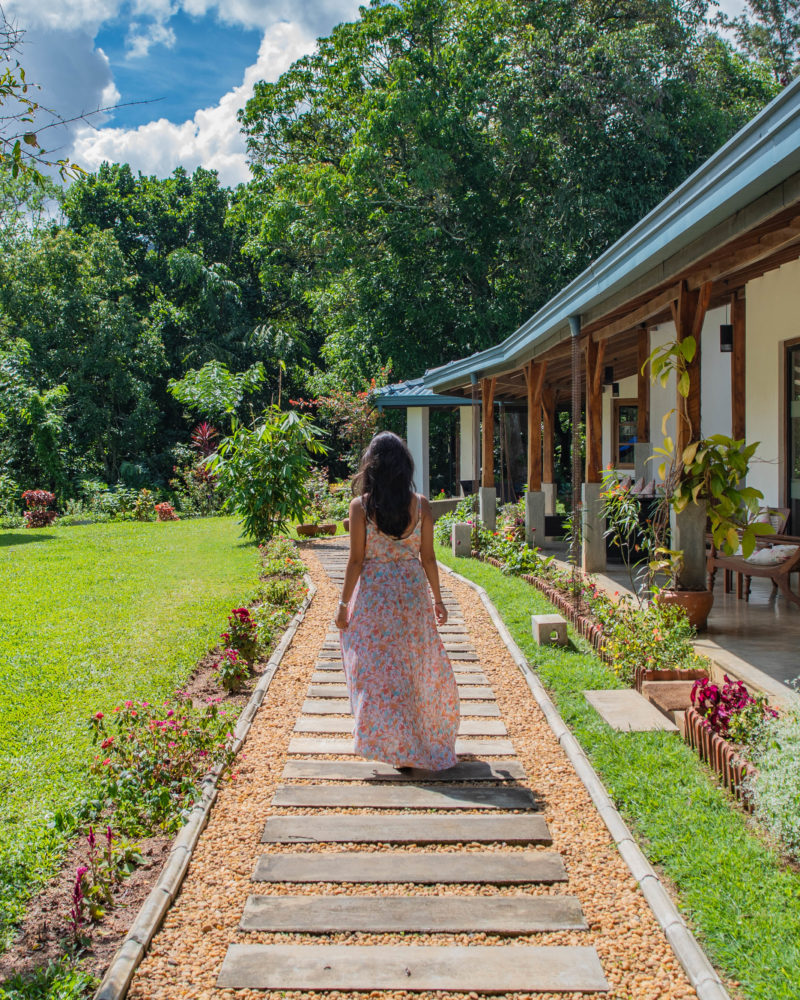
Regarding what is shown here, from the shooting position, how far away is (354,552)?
4.43 m

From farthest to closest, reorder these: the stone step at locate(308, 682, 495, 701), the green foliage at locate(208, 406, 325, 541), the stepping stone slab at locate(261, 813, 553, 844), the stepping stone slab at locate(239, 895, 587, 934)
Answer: the green foliage at locate(208, 406, 325, 541), the stone step at locate(308, 682, 495, 701), the stepping stone slab at locate(261, 813, 553, 844), the stepping stone slab at locate(239, 895, 587, 934)

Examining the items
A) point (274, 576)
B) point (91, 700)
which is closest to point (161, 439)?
point (274, 576)

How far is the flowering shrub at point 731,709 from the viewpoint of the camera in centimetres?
419

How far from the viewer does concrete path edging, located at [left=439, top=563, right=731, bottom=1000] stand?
271cm

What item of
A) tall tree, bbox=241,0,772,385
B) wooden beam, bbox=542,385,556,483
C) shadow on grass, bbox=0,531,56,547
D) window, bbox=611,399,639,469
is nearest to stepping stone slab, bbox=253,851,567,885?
wooden beam, bbox=542,385,556,483

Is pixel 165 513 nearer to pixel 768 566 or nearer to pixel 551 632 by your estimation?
pixel 551 632

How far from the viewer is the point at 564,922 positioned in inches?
122

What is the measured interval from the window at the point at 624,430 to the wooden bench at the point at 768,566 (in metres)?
11.1

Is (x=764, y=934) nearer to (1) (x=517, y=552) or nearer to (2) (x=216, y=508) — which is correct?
(1) (x=517, y=552)

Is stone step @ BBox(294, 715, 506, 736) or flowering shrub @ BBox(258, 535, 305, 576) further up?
flowering shrub @ BBox(258, 535, 305, 576)

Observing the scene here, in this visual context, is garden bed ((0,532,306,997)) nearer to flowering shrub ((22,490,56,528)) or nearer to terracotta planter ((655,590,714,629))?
terracotta planter ((655,590,714,629))

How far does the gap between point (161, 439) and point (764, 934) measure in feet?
95.6

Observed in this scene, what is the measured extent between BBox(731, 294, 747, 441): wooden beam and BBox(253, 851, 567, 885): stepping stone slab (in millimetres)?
7209

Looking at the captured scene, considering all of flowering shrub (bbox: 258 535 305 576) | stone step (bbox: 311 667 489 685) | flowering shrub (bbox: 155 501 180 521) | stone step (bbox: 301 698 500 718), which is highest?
flowering shrub (bbox: 155 501 180 521)
